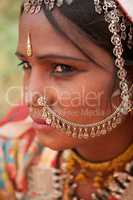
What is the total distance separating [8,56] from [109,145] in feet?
6.71

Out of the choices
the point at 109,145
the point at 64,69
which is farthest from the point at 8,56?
the point at 64,69

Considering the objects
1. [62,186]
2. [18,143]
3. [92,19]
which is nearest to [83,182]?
[62,186]

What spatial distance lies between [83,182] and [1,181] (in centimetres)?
31

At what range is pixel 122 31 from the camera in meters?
1.78

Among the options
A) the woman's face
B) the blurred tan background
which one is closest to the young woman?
the woman's face

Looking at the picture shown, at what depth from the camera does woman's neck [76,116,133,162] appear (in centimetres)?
196

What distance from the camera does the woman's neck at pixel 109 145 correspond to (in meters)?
1.96

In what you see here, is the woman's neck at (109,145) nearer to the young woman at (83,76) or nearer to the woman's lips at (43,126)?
the young woman at (83,76)

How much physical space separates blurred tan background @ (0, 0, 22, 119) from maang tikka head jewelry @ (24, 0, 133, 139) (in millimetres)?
1441

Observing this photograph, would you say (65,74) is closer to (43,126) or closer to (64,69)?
(64,69)

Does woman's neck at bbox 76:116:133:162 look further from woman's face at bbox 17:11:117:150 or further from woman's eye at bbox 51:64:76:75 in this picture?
woman's eye at bbox 51:64:76:75

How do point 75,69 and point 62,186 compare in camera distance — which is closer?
point 75,69

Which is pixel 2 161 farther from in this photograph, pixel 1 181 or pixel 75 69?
pixel 75 69

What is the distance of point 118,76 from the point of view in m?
1.82
